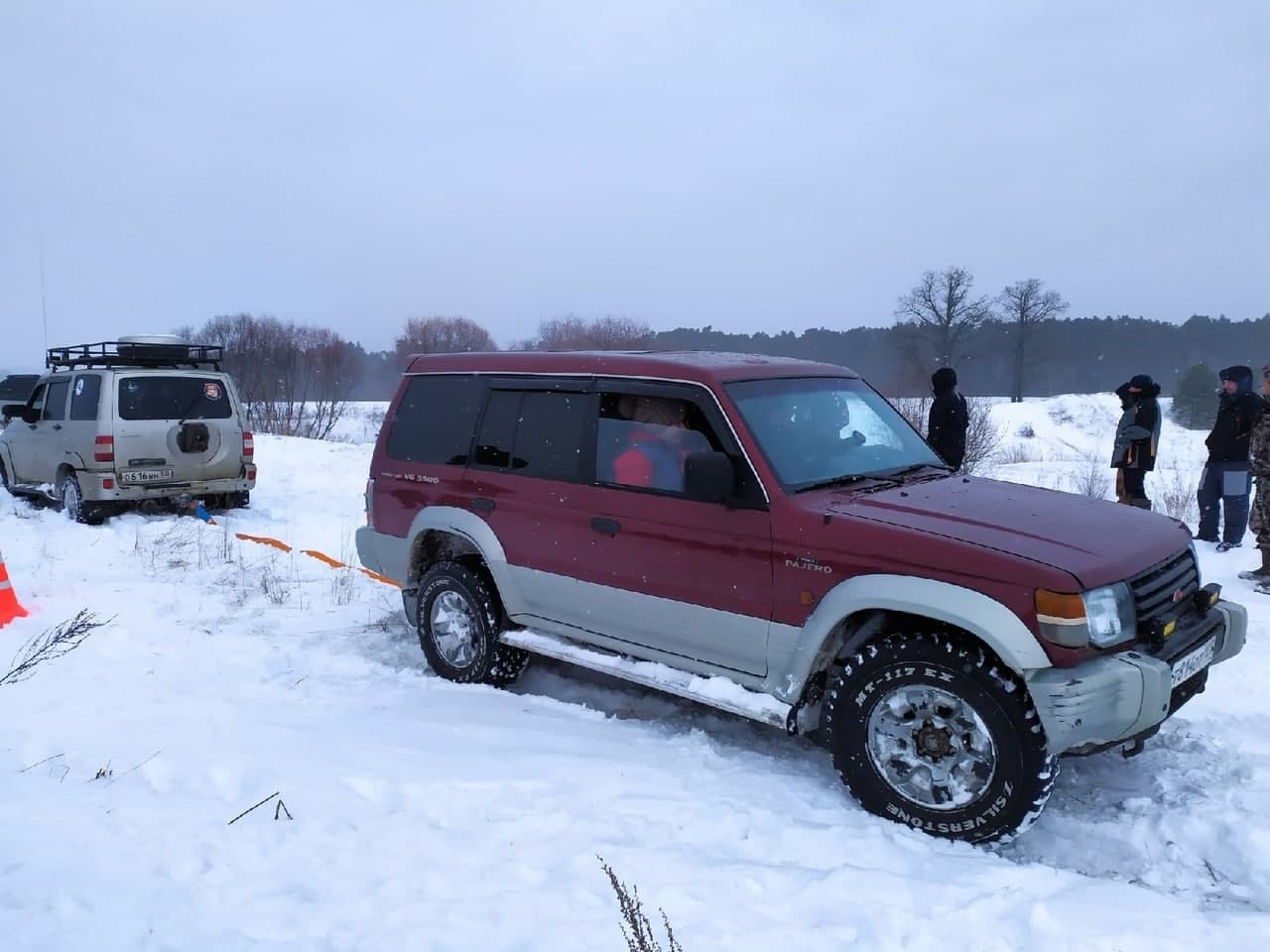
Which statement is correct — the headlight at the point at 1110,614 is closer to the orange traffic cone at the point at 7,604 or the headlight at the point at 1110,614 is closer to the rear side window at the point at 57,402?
the orange traffic cone at the point at 7,604

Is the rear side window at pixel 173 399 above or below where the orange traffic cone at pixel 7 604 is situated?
above

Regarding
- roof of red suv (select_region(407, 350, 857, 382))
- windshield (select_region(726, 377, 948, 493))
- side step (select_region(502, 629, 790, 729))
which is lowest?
side step (select_region(502, 629, 790, 729))

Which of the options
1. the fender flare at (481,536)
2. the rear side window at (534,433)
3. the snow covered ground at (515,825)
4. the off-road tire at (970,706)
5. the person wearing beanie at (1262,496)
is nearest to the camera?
the snow covered ground at (515,825)

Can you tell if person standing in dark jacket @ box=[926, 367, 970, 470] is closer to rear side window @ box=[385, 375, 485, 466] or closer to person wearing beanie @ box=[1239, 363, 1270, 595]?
person wearing beanie @ box=[1239, 363, 1270, 595]

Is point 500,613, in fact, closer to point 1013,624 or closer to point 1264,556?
point 1013,624

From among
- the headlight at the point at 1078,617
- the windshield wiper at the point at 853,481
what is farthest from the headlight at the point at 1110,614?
the windshield wiper at the point at 853,481

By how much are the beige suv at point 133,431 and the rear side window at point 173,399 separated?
0.01 meters

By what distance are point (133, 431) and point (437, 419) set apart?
259 inches

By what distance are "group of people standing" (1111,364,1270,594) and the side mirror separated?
5818 mm

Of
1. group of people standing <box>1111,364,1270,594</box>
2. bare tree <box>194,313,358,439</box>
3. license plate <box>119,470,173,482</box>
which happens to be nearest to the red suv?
group of people standing <box>1111,364,1270,594</box>

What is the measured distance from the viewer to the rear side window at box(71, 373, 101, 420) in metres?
10.3

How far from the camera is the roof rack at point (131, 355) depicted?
1081 cm

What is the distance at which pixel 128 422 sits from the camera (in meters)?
10.2

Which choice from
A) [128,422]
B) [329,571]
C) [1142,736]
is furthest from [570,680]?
[128,422]
